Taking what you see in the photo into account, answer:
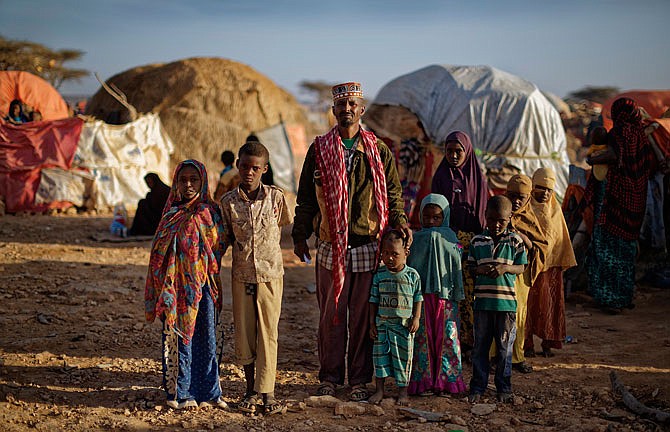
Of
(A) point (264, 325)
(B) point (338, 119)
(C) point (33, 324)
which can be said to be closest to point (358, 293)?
(A) point (264, 325)

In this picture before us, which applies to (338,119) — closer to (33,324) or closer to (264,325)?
(264,325)

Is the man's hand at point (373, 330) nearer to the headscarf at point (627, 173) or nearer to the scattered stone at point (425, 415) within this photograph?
the scattered stone at point (425, 415)

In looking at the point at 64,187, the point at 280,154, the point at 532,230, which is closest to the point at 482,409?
the point at 532,230

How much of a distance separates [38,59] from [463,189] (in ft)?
65.7

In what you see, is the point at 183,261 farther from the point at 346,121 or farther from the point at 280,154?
the point at 280,154

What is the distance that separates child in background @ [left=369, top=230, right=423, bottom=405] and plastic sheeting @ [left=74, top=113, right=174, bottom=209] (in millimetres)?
9399

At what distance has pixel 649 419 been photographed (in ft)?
11.8

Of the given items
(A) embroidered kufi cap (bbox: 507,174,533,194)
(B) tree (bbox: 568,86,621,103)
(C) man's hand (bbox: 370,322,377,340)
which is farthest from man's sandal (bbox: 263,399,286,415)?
(B) tree (bbox: 568,86,621,103)

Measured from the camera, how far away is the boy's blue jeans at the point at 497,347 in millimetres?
3869

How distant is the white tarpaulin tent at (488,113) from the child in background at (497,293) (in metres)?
4.77

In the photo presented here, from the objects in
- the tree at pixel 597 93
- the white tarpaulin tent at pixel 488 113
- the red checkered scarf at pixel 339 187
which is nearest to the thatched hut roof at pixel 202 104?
the white tarpaulin tent at pixel 488 113

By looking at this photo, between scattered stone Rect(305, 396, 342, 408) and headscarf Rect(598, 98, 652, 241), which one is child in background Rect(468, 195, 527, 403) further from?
headscarf Rect(598, 98, 652, 241)

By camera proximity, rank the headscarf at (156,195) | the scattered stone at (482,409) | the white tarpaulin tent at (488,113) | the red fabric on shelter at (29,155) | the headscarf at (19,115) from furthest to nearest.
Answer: the headscarf at (19,115), the red fabric on shelter at (29,155), the headscarf at (156,195), the white tarpaulin tent at (488,113), the scattered stone at (482,409)

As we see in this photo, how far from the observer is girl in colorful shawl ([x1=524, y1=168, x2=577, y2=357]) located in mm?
4566
